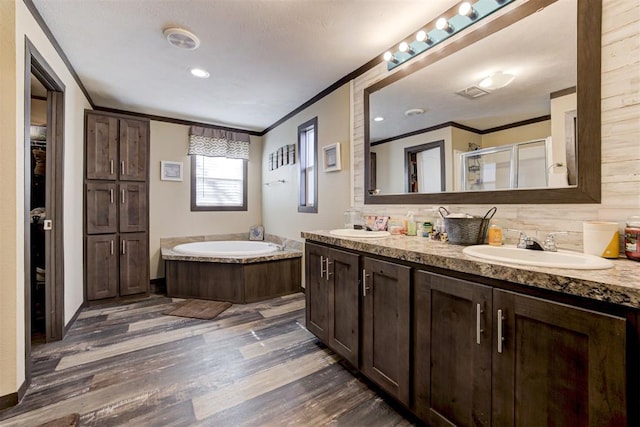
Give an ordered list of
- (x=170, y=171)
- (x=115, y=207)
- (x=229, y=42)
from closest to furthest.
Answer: (x=229, y=42)
(x=115, y=207)
(x=170, y=171)

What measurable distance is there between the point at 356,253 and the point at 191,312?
84.7 inches

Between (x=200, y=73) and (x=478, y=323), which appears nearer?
(x=478, y=323)

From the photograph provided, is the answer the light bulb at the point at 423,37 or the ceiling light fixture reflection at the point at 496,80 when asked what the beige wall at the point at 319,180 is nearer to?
the light bulb at the point at 423,37

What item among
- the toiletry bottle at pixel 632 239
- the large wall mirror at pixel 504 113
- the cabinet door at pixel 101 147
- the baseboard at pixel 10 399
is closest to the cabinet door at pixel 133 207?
the cabinet door at pixel 101 147

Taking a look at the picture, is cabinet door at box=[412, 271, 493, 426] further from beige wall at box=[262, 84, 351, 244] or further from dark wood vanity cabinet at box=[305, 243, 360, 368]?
beige wall at box=[262, 84, 351, 244]

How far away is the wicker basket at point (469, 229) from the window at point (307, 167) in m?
1.95

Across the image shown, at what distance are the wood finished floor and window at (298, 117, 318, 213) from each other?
1482mm

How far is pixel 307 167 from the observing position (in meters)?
3.65

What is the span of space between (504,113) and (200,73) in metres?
2.65

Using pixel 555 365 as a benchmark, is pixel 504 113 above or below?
above

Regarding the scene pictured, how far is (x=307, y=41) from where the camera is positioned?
7.25 feet

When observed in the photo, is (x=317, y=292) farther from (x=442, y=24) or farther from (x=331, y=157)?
(x=442, y=24)

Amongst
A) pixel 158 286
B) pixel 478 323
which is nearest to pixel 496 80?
pixel 478 323

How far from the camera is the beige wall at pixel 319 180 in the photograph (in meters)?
2.86
